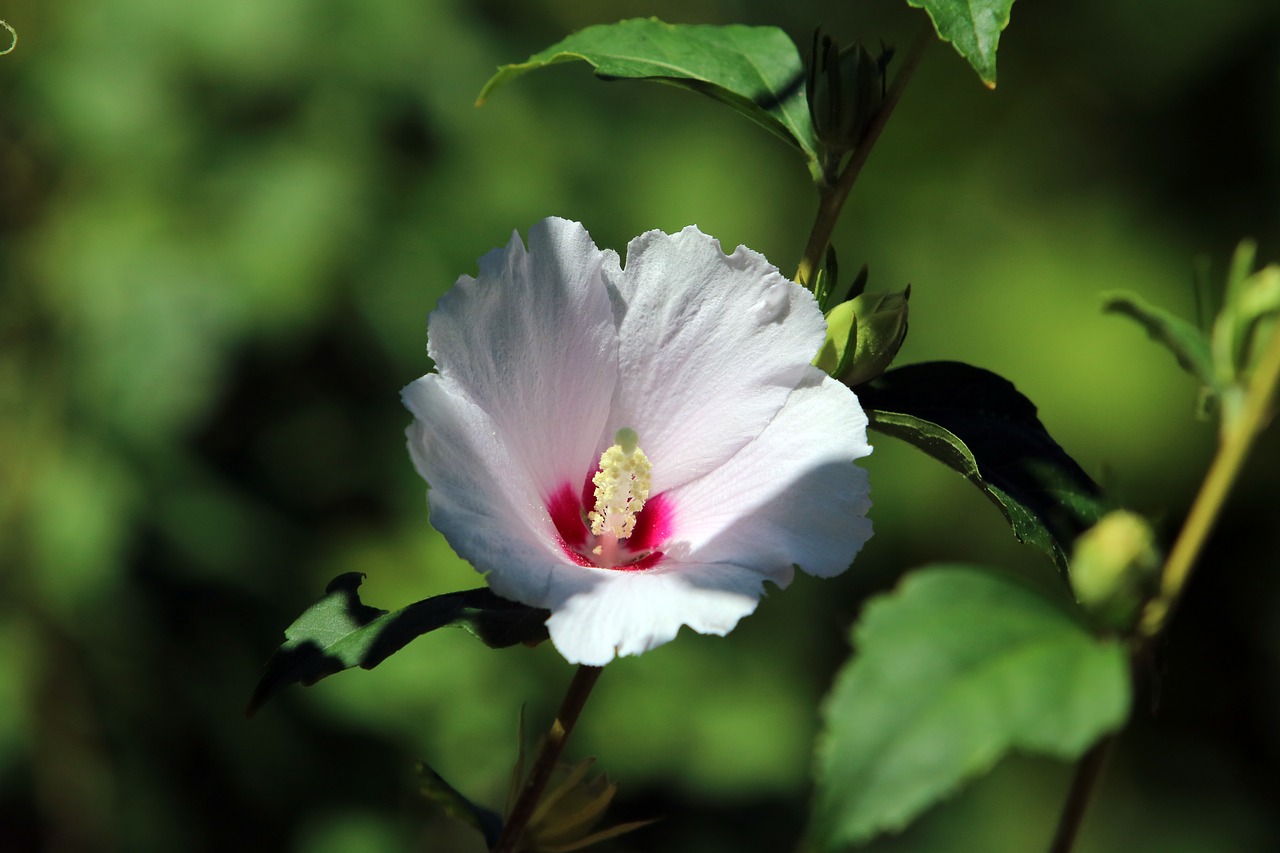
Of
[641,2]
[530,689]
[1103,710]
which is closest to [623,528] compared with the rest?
[1103,710]

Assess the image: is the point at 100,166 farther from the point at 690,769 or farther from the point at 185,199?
the point at 690,769

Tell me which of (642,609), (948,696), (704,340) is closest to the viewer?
(948,696)

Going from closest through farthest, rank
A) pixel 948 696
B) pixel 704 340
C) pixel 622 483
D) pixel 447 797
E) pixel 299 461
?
pixel 948 696
pixel 447 797
pixel 704 340
pixel 622 483
pixel 299 461

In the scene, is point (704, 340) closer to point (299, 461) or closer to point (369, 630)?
point (369, 630)

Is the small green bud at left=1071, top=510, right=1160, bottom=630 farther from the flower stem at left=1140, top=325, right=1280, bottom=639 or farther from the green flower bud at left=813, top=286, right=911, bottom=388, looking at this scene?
the green flower bud at left=813, top=286, right=911, bottom=388

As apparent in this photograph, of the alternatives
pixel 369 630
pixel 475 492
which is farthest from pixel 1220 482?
pixel 369 630

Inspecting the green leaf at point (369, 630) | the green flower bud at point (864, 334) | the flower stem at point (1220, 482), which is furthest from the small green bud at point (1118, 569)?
the green leaf at point (369, 630)

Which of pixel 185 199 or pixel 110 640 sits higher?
pixel 185 199
